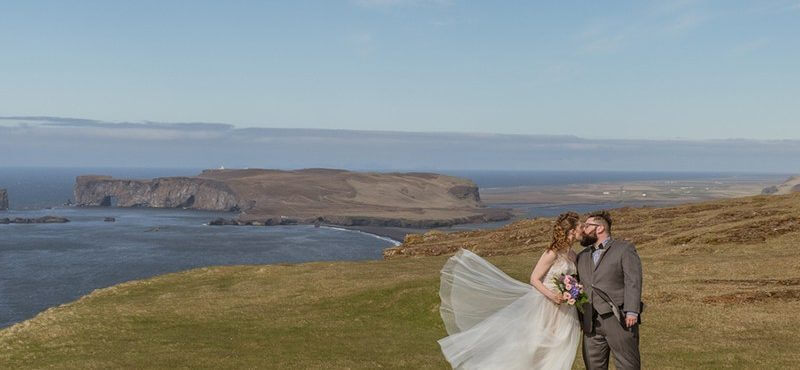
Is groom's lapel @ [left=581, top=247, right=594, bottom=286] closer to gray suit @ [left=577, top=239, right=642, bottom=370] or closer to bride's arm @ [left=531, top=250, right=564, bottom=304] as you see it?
gray suit @ [left=577, top=239, right=642, bottom=370]

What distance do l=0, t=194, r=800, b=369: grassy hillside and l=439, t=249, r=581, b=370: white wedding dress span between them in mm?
6973

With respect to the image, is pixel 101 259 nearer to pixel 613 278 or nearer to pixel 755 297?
pixel 755 297

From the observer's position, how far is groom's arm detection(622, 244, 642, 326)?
1448 cm

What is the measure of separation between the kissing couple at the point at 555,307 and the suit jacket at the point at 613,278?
0.02 m

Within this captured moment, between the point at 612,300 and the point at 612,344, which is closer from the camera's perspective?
the point at 612,300

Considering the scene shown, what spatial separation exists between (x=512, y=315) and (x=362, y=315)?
19.5 meters

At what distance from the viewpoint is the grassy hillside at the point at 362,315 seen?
83.3 ft

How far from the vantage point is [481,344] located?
1681 cm

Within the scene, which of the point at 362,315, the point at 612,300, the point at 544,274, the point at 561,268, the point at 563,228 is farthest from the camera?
the point at 362,315

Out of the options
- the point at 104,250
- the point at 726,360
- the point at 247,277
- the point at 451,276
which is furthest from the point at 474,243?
the point at 104,250

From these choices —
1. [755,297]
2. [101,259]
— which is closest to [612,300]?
[755,297]

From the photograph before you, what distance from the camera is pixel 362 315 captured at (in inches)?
1394

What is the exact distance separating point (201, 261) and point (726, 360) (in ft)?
457

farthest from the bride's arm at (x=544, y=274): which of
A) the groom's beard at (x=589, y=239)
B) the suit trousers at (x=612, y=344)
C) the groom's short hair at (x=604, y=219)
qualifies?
the groom's short hair at (x=604, y=219)
